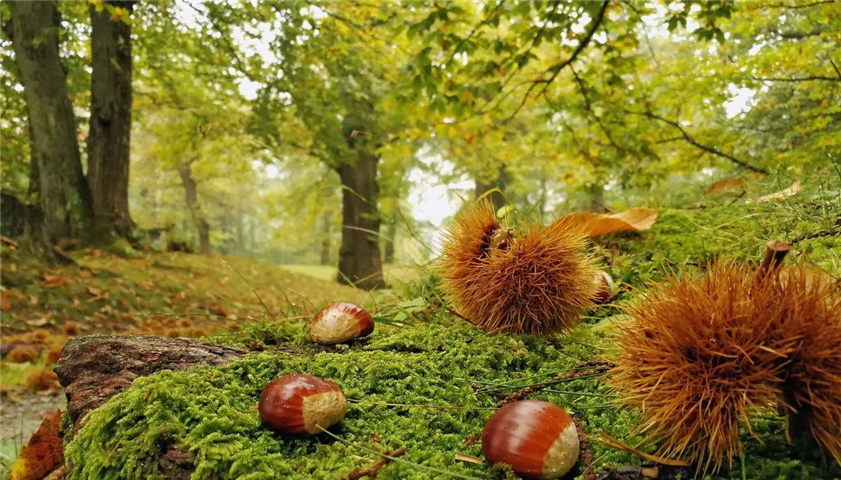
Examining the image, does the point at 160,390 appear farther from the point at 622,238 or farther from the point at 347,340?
the point at 622,238

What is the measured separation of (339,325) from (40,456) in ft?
2.91

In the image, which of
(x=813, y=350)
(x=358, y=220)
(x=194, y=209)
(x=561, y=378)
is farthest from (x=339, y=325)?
(x=194, y=209)

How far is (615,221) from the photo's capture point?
2.36 m

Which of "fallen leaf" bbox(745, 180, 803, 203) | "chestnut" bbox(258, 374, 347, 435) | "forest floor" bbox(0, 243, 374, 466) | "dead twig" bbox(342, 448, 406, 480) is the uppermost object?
"fallen leaf" bbox(745, 180, 803, 203)

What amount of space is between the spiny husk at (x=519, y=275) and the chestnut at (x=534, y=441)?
59cm

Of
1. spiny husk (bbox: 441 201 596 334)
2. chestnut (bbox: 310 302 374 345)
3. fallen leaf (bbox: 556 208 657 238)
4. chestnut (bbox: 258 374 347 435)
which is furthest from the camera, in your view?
fallen leaf (bbox: 556 208 657 238)

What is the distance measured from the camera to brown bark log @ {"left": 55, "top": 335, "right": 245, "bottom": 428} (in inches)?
51.2

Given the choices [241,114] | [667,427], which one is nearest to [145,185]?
[241,114]

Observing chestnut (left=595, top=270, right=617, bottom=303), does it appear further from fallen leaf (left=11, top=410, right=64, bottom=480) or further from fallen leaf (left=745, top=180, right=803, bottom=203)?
fallen leaf (left=11, top=410, right=64, bottom=480)

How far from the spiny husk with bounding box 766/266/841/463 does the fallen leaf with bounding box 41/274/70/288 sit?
19.6ft

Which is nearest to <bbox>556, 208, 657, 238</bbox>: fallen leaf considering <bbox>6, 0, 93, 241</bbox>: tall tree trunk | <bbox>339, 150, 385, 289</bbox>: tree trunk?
<bbox>6, 0, 93, 241</bbox>: tall tree trunk

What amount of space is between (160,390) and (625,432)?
39.4 inches

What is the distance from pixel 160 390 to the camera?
1136 mm

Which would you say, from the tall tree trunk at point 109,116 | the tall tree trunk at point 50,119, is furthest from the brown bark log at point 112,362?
the tall tree trunk at point 109,116
